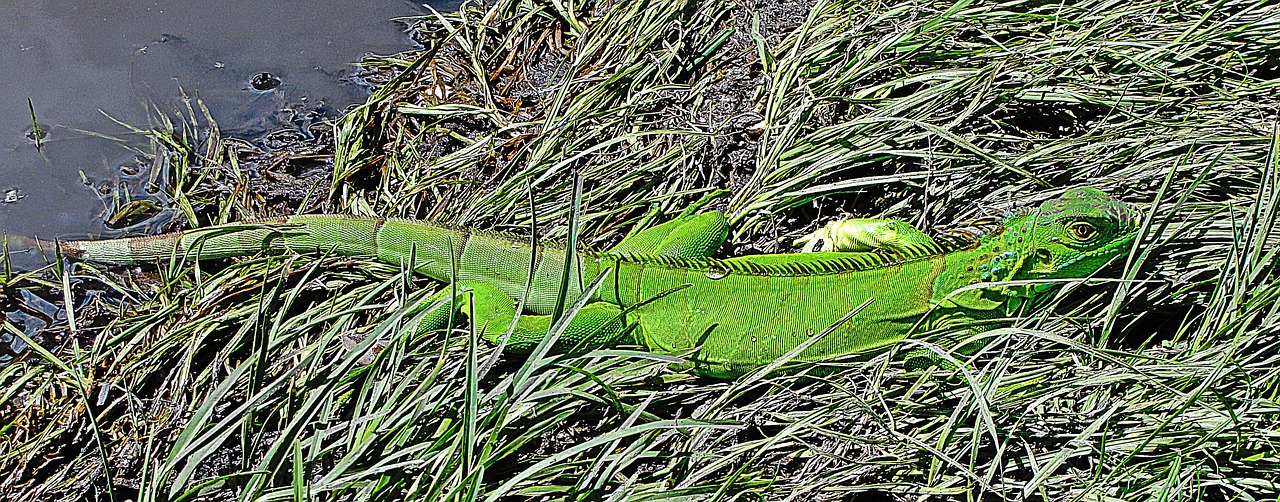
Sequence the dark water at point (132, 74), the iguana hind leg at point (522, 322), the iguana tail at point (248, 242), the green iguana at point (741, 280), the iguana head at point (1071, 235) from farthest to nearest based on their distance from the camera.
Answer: the dark water at point (132, 74) < the iguana tail at point (248, 242) < the iguana hind leg at point (522, 322) < the green iguana at point (741, 280) < the iguana head at point (1071, 235)

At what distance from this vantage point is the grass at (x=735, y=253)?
111 inches

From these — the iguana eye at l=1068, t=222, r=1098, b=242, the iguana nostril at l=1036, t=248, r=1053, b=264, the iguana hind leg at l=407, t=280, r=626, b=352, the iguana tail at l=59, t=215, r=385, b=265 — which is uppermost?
the iguana eye at l=1068, t=222, r=1098, b=242

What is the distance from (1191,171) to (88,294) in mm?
4414

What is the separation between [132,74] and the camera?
164 inches

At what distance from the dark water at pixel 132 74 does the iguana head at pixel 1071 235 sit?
3.18m

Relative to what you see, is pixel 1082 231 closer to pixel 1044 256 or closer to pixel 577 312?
pixel 1044 256

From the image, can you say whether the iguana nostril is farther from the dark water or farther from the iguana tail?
the dark water

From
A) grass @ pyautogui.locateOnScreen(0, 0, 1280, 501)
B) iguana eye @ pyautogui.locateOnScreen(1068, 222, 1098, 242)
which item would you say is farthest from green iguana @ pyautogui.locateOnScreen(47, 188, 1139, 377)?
grass @ pyautogui.locateOnScreen(0, 0, 1280, 501)

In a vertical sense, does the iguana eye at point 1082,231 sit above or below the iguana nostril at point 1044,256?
above

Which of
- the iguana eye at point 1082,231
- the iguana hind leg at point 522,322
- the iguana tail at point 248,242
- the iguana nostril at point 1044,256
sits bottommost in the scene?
the iguana hind leg at point 522,322

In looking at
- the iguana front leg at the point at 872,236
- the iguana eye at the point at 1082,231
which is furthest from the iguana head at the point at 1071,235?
the iguana front leg at the point at 872,236

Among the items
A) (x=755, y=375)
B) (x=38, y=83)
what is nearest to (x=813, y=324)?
(x=755, y=375)

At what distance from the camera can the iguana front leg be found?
3.34m

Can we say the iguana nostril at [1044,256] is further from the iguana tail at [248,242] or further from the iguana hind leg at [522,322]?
the iguana tail at [248,242]
